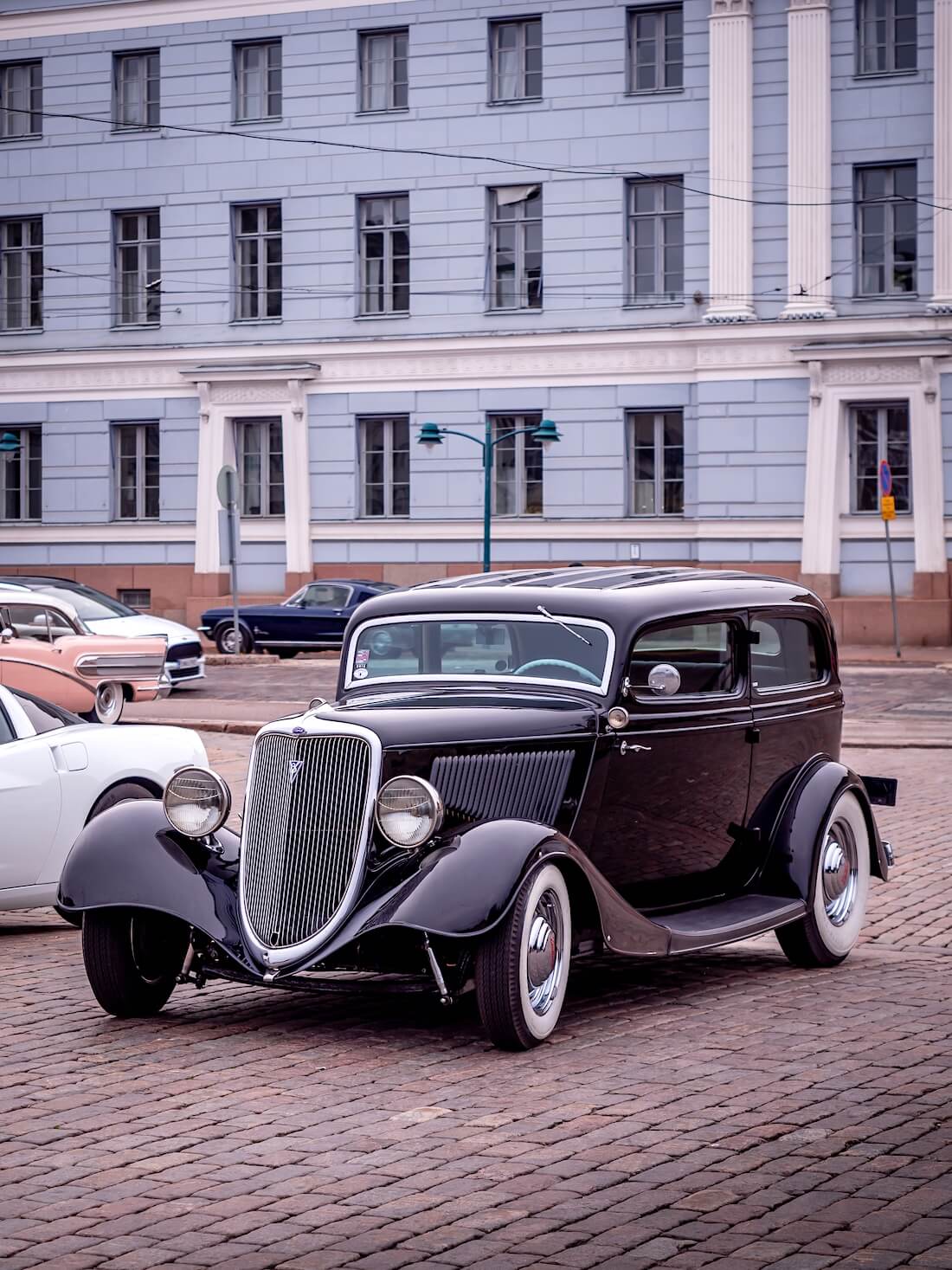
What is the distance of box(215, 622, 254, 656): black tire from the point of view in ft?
113

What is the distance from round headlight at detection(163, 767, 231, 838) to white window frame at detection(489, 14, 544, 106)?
102 ft

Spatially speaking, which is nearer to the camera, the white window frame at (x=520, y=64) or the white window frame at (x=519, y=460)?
the white window frame at (x=520, y=64)

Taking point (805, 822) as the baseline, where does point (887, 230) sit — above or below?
above

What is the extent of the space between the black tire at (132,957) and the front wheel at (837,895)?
2.84 m

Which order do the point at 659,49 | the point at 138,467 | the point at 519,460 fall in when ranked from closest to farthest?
the point at 659,49 < the point at 519,460 < the point at 138,467

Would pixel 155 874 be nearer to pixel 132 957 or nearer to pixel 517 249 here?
pixel 132 957

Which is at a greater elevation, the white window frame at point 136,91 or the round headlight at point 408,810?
the white window frame at point 136,91

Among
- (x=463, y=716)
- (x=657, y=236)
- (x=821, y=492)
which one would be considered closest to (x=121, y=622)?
(x=821, y=492)

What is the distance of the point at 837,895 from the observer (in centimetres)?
935

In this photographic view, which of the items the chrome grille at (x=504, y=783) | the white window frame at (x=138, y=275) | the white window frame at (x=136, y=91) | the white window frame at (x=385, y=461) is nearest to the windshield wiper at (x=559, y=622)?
the chrome grille at (x=504, y=783)

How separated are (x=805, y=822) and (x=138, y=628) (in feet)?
59.6

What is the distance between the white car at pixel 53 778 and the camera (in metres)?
10.0

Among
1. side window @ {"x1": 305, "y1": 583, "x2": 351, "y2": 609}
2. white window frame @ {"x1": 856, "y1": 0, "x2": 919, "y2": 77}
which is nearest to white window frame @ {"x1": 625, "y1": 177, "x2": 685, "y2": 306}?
white window frame @ {"x1": 856, "y1": 0, "x2": 919, "y2": 77}

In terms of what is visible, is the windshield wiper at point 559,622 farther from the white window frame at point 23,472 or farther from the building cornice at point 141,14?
the white window frame at point 23,472
